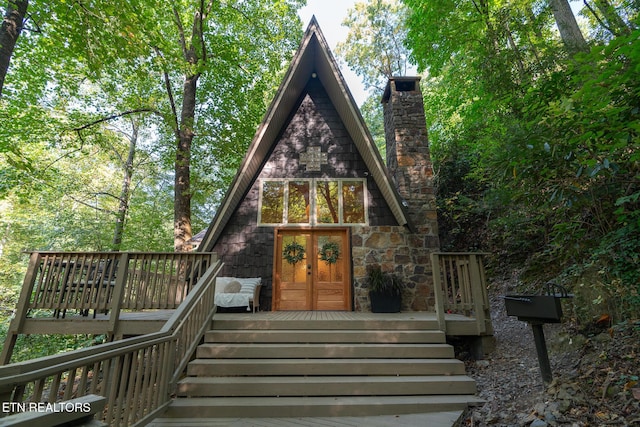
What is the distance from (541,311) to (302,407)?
8.79 feet

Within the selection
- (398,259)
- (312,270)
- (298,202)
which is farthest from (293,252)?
(398,259)

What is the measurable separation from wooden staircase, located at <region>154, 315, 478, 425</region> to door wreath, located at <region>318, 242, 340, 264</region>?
2.36 m

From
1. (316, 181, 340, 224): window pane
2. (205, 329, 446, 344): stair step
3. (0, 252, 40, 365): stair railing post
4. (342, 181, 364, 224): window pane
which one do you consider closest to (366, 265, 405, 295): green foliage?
(342, 181, 364, 224): window pane

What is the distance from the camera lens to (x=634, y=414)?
221cm

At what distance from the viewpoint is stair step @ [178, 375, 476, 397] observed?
3.21 meters

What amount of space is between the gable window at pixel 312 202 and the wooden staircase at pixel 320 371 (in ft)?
9.33

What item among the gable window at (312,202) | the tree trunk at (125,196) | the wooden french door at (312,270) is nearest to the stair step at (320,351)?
the wooden french door at (312,270)

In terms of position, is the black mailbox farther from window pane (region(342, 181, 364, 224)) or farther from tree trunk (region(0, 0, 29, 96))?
tree trunk (region(0, 0, 29, 96))

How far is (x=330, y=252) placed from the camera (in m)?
6.55

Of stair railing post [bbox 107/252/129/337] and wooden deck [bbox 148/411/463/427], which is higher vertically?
stair railing post [bbox 107/252/129/337]

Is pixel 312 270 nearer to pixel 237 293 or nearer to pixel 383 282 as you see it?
pixel 383 282

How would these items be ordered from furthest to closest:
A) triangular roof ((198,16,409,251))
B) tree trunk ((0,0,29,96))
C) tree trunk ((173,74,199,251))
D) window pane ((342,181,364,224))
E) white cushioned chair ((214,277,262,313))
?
1. tree trunk ((173,74,199,251))
2. window pane ((342,181,364,224))
3. triangular roof ((198,16,409,251))
4. white cushioned chair ((214,277,262,313))
5. tree trunk ((0,0,29,96))

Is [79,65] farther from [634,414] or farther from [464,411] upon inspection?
[634,414]

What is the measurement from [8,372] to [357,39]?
17895 millimetres
